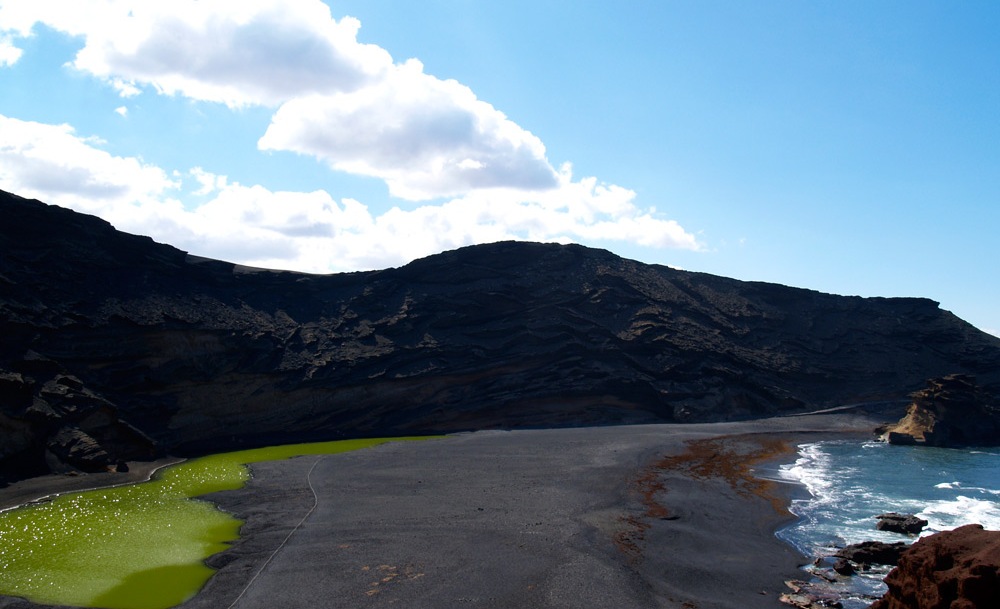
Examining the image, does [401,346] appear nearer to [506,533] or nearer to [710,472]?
[710,472]

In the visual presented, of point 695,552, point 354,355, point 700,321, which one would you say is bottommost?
point 695,552

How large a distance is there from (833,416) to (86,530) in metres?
55.4

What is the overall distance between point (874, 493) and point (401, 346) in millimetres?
34793

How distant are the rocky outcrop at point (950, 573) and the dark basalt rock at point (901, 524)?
12511 mm

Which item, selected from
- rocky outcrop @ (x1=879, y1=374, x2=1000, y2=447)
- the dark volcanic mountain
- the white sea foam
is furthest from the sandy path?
rocky outcrop @ (x1=879, y1=374, x2=1000, y2=447)

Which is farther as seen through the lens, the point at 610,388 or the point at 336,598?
the point at 610,388

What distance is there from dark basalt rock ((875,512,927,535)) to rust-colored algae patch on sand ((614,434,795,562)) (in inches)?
125

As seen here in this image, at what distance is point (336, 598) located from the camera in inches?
647

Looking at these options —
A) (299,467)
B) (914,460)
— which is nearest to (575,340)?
(914,460)

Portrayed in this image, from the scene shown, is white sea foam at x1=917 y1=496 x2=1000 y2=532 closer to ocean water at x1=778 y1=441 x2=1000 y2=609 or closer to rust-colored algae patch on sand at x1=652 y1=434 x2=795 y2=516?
ocean water at x1=778 y1=441 x2=1000 y2=609

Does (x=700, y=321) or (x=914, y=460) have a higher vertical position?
(x=700, y=321)

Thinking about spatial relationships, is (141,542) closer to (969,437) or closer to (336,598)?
(336,598)

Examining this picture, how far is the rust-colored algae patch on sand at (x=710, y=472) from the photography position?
76.5ft

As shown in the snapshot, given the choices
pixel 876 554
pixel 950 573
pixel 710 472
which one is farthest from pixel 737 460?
pixel 950 573
